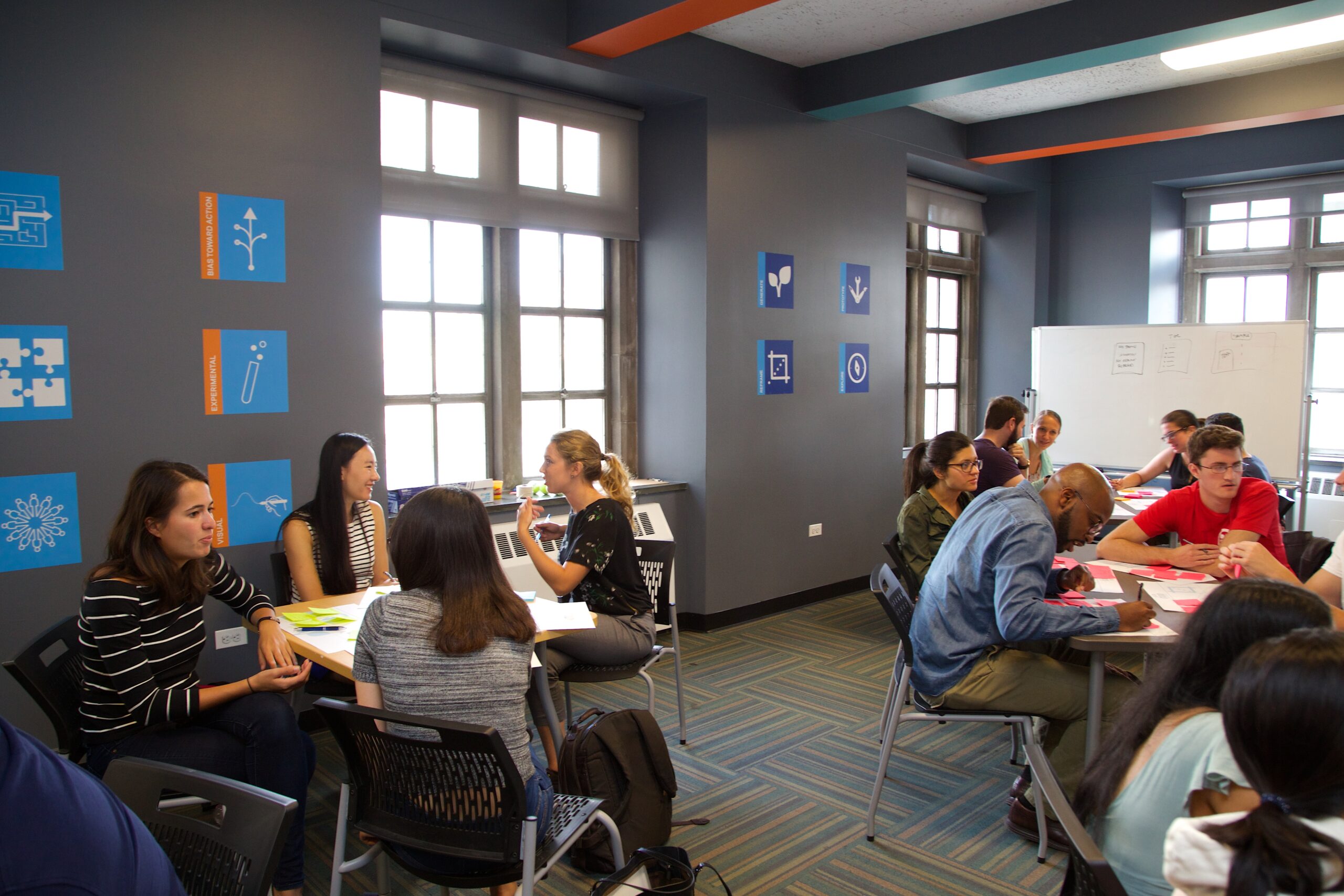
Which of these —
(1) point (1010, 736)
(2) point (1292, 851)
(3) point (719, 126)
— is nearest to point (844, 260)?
(3) point (719, 126)

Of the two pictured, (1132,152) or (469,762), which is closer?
(469,762)

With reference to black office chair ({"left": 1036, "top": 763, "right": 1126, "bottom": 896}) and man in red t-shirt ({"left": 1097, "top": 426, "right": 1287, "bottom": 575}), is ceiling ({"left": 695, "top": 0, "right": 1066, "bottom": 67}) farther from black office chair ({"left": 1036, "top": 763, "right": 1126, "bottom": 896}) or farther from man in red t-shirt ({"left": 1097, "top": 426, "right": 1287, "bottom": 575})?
black office chair ({"left": 1036, "top": 763, "right": 1126, "bottom": 896})

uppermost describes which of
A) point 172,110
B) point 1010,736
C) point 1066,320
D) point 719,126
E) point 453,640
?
point 719,126

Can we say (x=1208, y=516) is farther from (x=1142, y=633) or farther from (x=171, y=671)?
(x=171, y=671)

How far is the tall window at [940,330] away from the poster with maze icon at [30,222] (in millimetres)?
5420

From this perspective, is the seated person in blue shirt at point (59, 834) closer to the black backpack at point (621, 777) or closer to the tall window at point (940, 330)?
the black backpack at point (621, 777)

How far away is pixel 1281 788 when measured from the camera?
43.6 inches

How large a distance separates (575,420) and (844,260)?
211cm

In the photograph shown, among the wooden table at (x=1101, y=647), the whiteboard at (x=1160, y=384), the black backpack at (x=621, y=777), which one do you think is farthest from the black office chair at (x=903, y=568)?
the whiteboard at (x=1160, y=384)

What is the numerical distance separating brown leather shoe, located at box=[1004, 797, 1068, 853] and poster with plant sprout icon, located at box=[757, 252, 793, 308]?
323 centimetres

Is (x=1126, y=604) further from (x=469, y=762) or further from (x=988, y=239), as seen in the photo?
(x=988, y=239)

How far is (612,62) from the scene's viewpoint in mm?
4609

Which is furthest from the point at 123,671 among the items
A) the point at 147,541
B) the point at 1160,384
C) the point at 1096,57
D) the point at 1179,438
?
the point at 1160,384

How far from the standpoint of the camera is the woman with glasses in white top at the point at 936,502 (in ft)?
12.5
